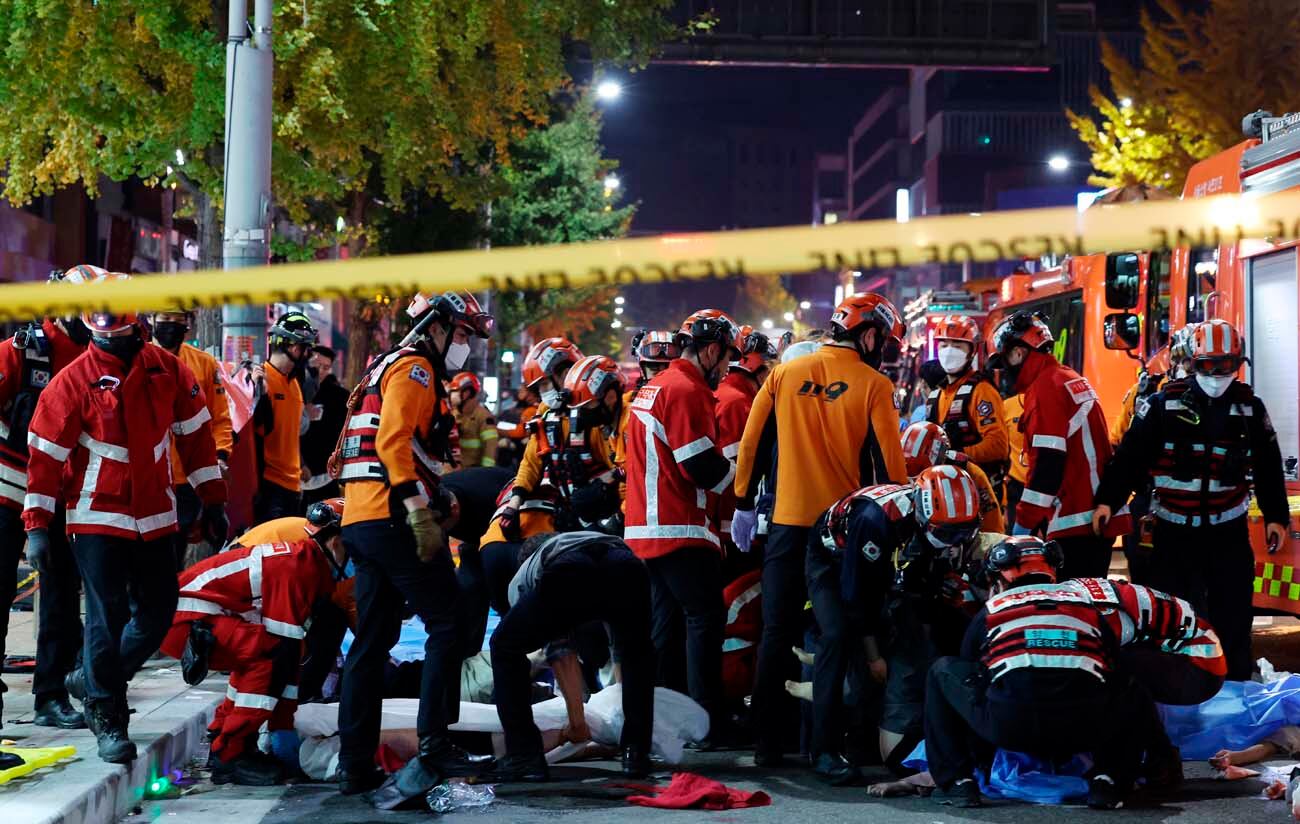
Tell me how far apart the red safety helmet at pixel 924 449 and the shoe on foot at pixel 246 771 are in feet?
11.9

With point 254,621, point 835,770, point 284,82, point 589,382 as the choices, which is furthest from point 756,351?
point 284,82

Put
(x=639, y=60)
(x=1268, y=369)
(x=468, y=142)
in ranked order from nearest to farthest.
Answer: (x=1268, y=369), (x=468, y=142), (x=639, y=60)

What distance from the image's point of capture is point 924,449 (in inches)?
340

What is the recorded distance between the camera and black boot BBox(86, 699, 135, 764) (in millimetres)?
6484

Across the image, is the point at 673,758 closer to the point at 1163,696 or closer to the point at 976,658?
the point at 976,658

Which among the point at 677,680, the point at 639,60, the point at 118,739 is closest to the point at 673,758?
the point at 677,680

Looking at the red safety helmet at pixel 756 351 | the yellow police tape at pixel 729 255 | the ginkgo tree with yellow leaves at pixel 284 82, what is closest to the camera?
the yellow police tape at pixel 729 255

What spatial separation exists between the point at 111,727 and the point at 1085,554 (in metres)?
5.33

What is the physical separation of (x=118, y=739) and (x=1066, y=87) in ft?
301

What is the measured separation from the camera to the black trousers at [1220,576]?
8.24 metres

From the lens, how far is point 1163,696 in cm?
691

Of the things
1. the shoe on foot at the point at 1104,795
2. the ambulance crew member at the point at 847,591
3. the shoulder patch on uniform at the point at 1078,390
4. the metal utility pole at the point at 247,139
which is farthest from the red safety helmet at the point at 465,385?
the shoe on foot at the point at 1104,795

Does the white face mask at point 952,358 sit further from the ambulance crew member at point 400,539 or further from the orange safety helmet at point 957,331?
the ambulance crew member at point 400,539

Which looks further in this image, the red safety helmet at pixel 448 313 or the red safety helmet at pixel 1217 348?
the red safety helmet at pixel 1217 348
